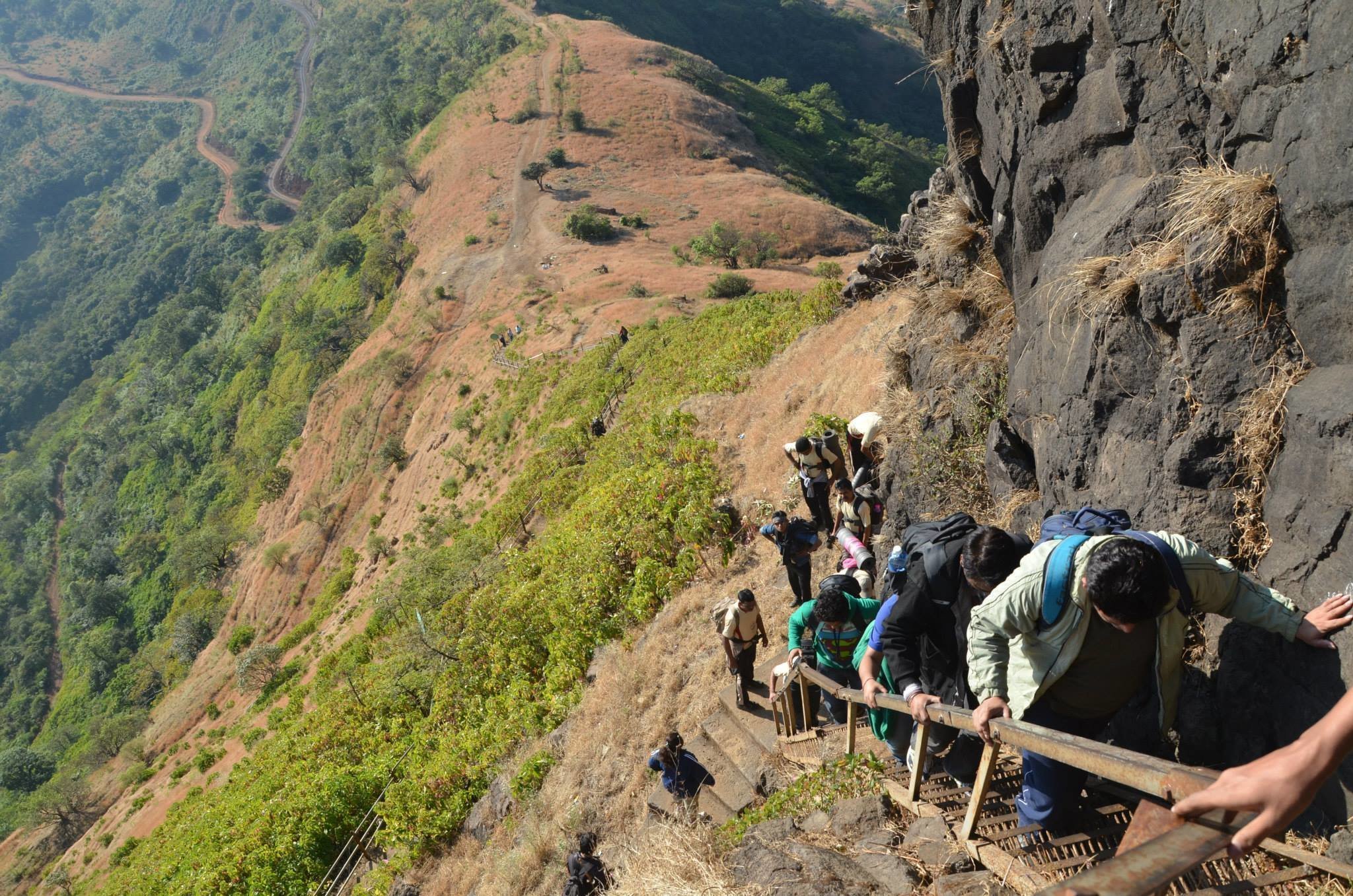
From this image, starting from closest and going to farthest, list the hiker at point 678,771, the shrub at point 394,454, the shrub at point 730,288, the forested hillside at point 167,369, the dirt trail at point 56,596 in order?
the hiker at point 678,771 < the shrub at point 730,288 < the shrub at point 394,454 < the forested hillside at point 167,369 < the dirt trail at point 56,596

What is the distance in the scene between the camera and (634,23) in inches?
3322

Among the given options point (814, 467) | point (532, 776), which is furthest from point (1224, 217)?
point (532, 776)

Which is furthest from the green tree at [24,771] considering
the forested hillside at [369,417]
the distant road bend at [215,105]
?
the distant road bend at [215,105]

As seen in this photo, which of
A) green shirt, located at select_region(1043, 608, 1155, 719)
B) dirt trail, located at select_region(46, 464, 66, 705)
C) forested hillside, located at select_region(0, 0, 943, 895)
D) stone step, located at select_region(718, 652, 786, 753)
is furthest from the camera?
dirt trail, located at select_region(46, 464, 66, 705)

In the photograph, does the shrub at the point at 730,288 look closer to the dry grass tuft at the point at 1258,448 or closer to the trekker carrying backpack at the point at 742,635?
the trekker carrying backpack at the point at 742,635

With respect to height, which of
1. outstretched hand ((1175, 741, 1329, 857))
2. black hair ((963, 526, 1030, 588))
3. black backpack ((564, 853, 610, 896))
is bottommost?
black backpack ((564, 853, 610, 896))

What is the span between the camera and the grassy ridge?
1145cm

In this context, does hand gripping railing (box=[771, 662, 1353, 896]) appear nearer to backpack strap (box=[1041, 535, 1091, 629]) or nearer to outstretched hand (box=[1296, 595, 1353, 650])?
backpack strap (box=[1041, 535, 1091, 629])

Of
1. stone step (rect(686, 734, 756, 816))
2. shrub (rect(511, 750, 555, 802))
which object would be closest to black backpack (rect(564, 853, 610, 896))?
stone step (rect(686, 734, 756, 816))

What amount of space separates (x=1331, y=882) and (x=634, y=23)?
94855mm

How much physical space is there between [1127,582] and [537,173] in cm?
5275

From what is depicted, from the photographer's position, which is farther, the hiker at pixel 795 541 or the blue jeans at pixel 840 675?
the hiker at pixel 795 541

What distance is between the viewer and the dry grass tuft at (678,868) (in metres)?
4.32

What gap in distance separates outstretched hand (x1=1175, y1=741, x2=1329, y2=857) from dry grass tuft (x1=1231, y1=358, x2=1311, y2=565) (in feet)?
8.81
